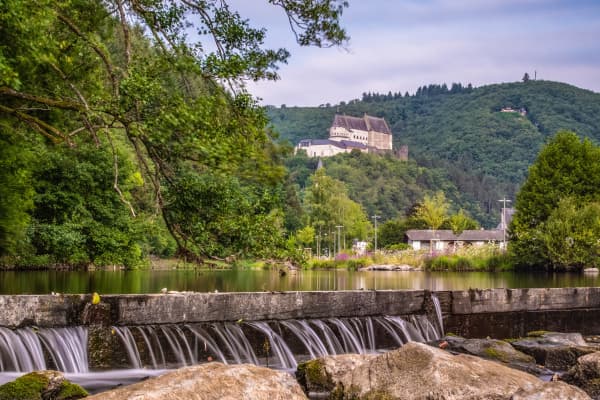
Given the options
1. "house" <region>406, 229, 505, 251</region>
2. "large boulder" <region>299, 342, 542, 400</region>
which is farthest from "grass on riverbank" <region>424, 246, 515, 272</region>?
"large boulder" <region>299, 342, 542, 400</region>

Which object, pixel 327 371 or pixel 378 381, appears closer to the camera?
pixel 378 381

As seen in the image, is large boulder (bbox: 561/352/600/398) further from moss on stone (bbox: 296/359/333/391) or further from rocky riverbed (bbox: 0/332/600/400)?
moss on stone (bbox: 296/359/333/391)

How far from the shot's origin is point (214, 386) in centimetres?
577

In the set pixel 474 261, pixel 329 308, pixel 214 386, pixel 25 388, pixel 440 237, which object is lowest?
pixel 474 261

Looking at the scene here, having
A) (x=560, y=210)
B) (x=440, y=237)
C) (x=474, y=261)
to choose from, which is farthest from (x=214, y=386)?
(x=440, y=237)

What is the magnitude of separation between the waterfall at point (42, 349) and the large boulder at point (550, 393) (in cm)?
653

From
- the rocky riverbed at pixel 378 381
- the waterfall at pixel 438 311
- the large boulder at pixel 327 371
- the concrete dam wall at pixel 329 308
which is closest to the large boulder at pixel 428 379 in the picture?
the rocky riverbed at pixel 378 381

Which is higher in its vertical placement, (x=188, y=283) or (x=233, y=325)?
(x=233, y=325)

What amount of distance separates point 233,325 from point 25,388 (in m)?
4.62

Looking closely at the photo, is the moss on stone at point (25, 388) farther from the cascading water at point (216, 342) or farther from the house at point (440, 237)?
the house at point (440, 237)

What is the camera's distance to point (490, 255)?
6116 cm

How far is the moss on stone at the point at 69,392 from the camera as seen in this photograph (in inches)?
305

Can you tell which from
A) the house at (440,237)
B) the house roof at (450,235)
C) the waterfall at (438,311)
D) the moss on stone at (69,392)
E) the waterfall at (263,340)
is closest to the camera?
the moss on stone at (69,392)

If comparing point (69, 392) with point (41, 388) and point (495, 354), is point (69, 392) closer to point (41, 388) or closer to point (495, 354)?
point (41, 388)
